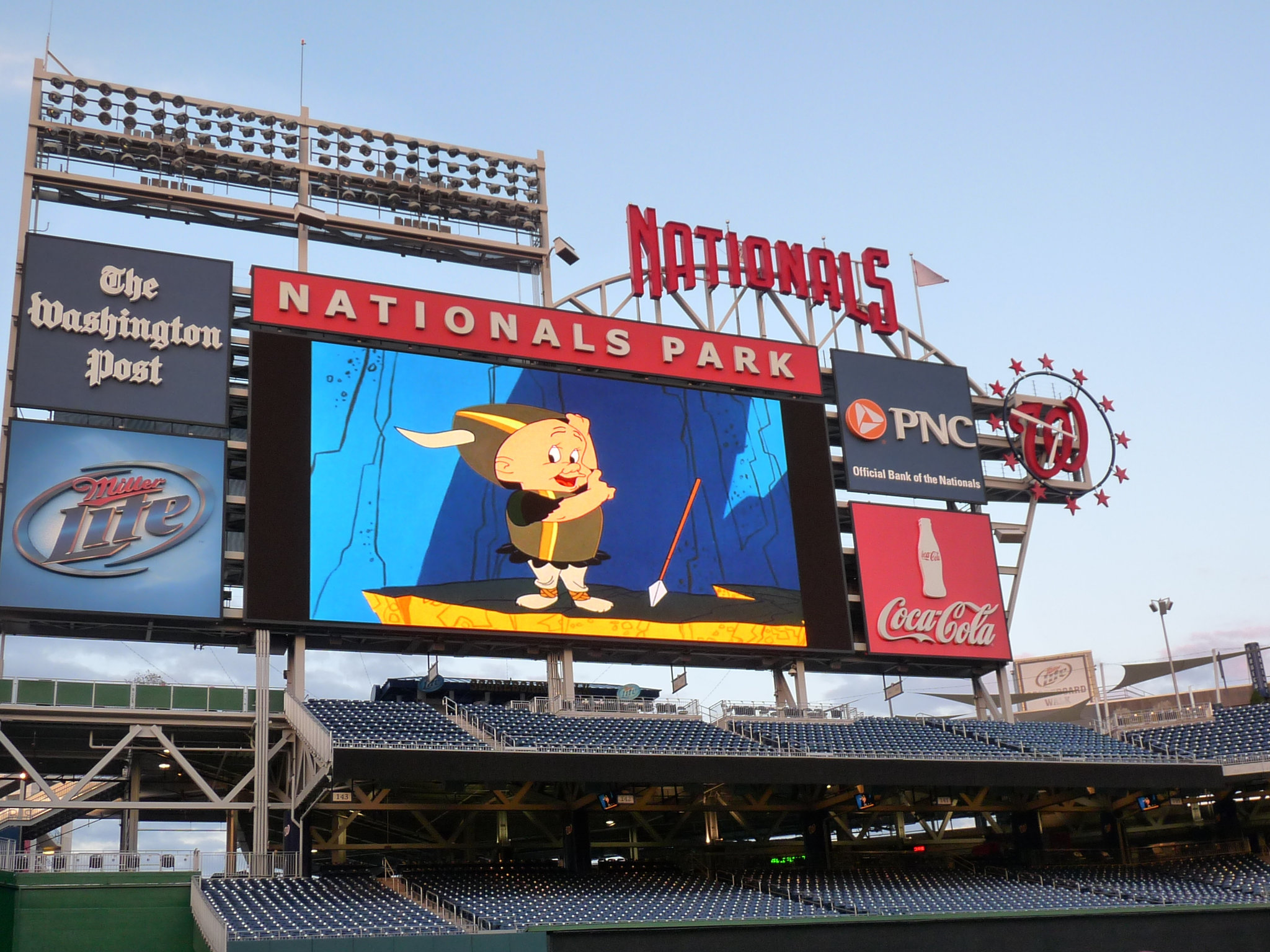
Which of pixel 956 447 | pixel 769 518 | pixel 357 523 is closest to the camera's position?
pixel 357 523

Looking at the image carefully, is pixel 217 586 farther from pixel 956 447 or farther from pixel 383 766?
pixel 956 447

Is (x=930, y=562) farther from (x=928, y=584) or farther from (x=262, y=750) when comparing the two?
(x=262, y=750)

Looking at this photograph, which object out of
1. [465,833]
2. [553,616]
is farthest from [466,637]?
Answer: [465,833]

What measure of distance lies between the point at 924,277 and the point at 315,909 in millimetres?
26498

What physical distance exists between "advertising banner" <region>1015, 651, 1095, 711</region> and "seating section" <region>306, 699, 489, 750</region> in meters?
27.1

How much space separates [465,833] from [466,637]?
14.5 ft

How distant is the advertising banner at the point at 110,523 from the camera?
28.1 metres

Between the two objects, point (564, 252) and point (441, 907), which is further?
point (564, 252)

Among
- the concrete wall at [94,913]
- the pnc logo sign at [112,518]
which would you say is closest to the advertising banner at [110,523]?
the pnc logo sign at [112,518]

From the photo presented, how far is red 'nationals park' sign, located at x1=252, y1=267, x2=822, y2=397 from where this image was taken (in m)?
32.8

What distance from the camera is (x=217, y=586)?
29312 millimetres

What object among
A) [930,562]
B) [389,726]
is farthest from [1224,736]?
[389,726]

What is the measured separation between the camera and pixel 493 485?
3262cm

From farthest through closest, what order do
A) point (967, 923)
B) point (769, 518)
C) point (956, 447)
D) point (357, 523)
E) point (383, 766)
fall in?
1. point (956, 447)
2. point (769, 518)
3. point (357, 523)
4. point (967, 923)
5. point (383, 766)
